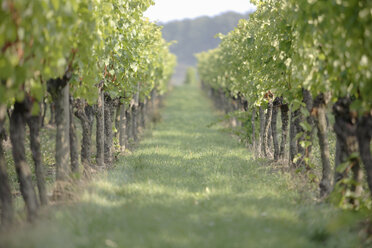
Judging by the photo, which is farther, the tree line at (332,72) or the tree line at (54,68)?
the tree line at (332,72)

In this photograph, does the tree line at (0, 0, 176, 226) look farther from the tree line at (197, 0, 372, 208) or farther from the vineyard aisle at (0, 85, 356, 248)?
the tree line at (197, 0, 372, 208)

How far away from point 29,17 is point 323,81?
486 cm

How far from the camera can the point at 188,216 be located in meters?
5.83

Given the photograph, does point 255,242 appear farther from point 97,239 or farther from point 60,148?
point 60,148

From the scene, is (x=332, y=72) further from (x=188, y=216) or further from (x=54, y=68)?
(x=54, y=68)

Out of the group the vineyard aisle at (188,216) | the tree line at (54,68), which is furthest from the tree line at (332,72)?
the tree line at (54,68)

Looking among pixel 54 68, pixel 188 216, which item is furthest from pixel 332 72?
pixel 54 68

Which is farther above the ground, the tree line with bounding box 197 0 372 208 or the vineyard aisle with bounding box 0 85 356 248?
the tree line with bounding box 197 0 372 208

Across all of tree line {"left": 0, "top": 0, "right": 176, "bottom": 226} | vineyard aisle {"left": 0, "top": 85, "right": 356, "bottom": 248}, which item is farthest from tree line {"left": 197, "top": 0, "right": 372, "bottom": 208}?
tree line {"left": 0, "top": 0, "right": 176, "bottom": 226}

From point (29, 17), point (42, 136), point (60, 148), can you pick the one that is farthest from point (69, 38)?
point (42, 136)

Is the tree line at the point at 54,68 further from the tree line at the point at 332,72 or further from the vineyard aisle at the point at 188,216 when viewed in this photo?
the tree line at the point at 332,72

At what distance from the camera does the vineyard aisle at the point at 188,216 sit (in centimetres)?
489

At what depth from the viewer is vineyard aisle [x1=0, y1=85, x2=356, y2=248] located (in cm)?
489

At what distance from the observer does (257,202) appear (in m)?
6.51
